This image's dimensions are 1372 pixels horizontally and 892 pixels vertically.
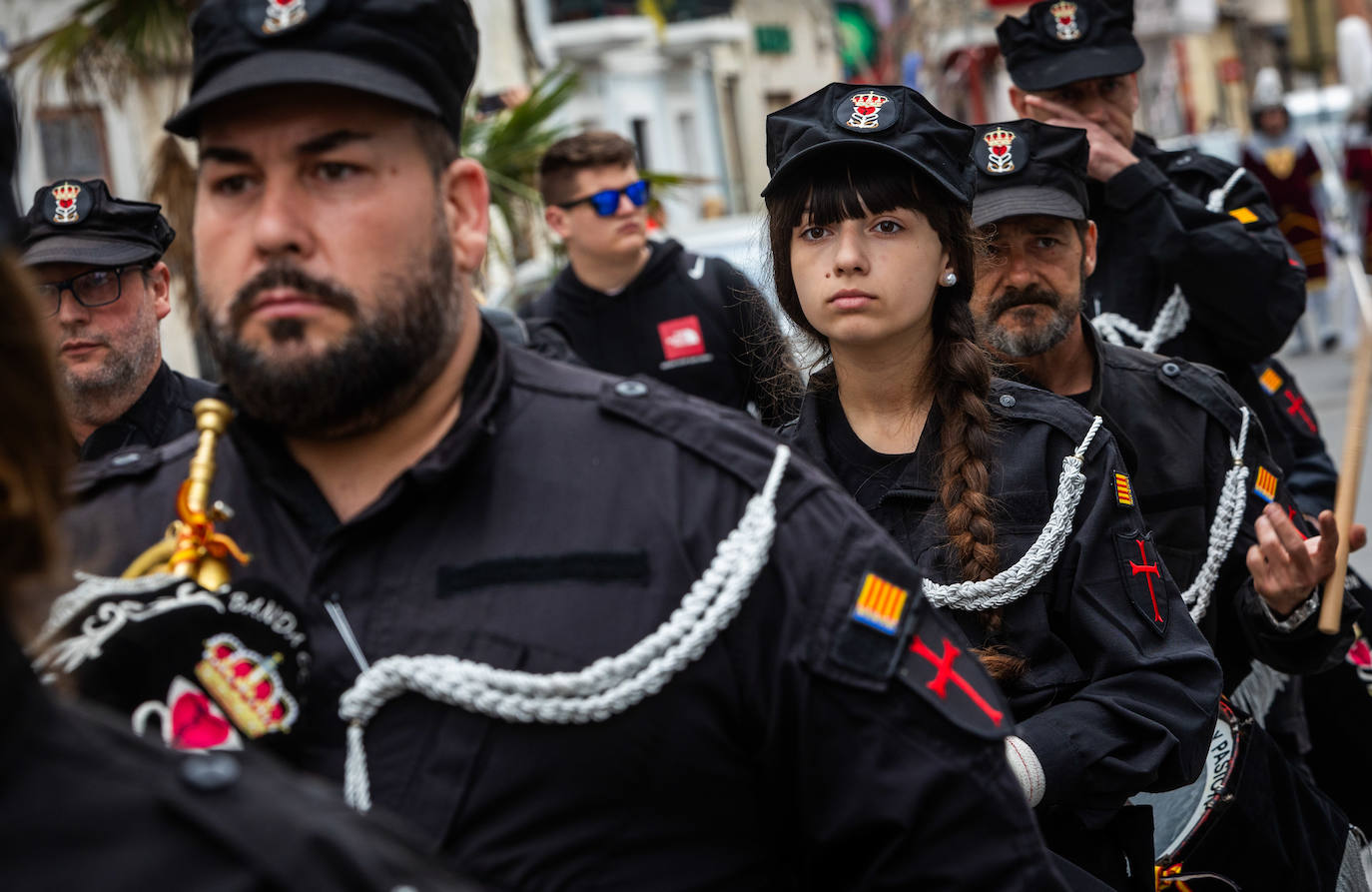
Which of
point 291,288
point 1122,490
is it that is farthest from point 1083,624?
point 291,288

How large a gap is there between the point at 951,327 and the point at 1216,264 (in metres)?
1.62

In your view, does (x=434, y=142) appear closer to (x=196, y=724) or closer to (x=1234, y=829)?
(x=196, y=724)

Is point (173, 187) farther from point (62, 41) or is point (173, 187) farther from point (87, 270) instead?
point (87, 270)

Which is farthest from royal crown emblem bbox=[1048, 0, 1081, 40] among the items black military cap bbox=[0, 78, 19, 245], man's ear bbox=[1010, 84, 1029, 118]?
black military cap bbox=[0, 78, 19, 245]

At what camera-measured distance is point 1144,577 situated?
3334 mm

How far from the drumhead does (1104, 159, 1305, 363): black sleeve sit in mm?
1581

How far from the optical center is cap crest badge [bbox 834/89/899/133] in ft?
11.6

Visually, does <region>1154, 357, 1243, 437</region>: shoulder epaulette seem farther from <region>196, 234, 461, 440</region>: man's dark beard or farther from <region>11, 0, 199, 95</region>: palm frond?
<region>11, 0, 199, 95</region>: palm frond

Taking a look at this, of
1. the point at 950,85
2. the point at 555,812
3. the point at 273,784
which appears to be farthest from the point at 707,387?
the point at 950,85

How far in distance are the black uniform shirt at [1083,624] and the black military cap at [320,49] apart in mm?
1469

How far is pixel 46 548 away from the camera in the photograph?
1500 mm

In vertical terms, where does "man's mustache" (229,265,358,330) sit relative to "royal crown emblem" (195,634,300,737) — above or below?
above

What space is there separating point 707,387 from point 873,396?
10.3ft

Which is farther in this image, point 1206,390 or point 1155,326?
point 1155,326
